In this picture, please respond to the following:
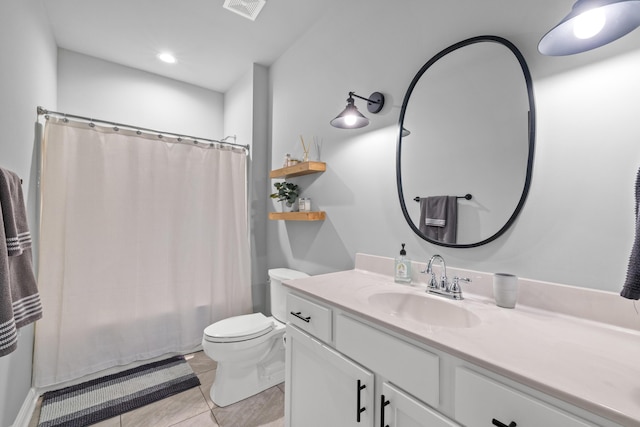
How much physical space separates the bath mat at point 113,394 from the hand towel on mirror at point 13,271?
A: 89 centimetres

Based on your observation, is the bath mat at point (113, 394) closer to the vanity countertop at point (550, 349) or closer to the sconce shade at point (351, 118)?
the vanity countertop at point (550, 349)

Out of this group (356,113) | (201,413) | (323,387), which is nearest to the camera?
(323,387)

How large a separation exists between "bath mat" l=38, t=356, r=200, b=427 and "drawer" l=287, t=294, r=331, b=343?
1.19 m

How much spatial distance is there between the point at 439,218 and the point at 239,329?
142cm

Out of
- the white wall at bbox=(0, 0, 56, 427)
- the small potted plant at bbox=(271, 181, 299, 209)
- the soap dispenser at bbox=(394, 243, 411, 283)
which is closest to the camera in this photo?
the white wall at bbox=(0, 0, 56, 427)

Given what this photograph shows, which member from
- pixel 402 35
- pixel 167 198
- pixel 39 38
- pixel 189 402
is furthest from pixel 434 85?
pixel 39 38

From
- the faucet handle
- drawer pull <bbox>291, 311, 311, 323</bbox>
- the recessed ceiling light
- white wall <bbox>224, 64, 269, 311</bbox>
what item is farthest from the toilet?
the recessed ceiling light

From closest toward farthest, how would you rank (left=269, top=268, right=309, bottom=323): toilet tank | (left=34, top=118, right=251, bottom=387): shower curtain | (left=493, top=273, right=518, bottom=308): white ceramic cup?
(left=493, top=273, right=518, bottom=308): white ceramic cup → (left=34, top=118, right=251, bottom=387): shower curtain → (left=269, top=268, right=309, bottom=323): toilet tank

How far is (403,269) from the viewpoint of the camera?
4.44 ft

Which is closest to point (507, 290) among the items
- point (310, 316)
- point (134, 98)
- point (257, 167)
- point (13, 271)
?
point (310, 316)

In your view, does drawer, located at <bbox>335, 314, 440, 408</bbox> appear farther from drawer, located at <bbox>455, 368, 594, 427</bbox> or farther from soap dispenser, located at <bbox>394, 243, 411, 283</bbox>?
soap dispenser, located at <bbox>394, 243, 411, 283</bbox>

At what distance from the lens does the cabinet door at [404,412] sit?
0.72m

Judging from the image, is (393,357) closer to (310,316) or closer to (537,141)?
(310,316)

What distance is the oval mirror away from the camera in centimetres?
106
